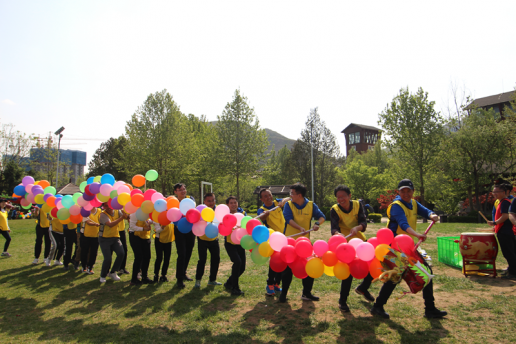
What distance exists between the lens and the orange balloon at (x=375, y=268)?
4.05 m

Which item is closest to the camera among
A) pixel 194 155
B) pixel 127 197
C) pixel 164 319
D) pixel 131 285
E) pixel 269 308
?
pixel 164 319

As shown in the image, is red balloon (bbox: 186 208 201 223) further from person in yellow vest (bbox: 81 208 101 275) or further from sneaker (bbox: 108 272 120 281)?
person in yellow vest (bbox: 81 208 101 275)

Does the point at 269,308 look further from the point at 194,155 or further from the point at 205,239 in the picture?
the point at 194,155

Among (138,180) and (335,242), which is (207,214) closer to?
(335,242)

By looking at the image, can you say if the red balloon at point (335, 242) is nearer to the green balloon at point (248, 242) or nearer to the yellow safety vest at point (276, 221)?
the green balloon at point (248, 242)

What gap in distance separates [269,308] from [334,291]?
1451 mm

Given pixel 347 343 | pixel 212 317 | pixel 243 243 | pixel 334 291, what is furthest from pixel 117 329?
pixel 334 291

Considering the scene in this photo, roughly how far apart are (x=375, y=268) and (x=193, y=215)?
2.85m

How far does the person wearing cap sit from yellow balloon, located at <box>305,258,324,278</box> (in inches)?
36.8

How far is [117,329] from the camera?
417 cm

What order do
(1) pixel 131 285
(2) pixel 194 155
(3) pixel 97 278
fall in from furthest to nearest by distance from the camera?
(2) pixel 194 155 < (3) pixel 97 278 < (1) pixel 131 285

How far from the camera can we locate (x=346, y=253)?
3979 mm

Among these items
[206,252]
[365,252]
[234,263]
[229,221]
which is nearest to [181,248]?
[206,252]

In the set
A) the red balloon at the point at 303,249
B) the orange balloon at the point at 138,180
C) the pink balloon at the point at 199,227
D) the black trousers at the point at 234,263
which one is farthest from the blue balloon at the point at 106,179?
the red balloon at the point at 303,249
